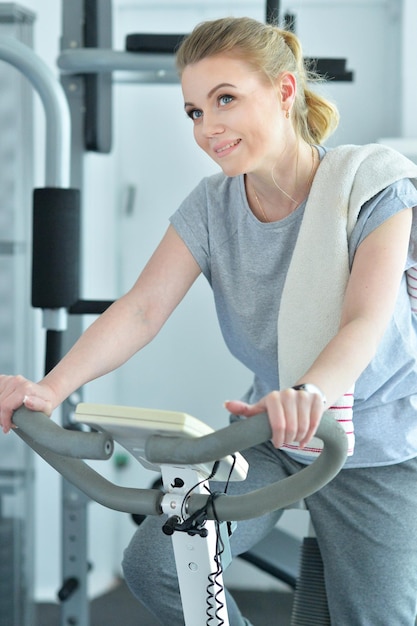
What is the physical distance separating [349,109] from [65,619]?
81.0 inches

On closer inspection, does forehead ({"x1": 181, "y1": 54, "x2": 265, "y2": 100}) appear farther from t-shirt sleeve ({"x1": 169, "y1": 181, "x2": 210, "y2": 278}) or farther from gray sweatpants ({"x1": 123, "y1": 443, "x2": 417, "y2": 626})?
gray sweatpants ({"x1": 123, "y1": 443, "x2": 417, "y2": 626})

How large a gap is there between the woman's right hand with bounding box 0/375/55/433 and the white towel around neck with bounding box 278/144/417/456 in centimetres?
43

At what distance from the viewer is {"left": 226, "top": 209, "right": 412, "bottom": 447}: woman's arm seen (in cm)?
107

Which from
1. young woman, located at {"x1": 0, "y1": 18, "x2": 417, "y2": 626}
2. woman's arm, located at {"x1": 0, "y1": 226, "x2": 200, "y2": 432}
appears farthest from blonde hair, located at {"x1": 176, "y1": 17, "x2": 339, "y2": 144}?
woman's arm, located at {"x1": 0, "y1": 226, "x2": 200, "y2": 432}

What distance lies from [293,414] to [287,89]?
0.73 m

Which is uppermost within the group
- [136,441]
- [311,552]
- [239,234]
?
[239,234]

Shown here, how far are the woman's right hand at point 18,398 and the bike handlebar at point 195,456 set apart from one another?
0.04 feet

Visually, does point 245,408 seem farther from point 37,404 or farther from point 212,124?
point 212,124

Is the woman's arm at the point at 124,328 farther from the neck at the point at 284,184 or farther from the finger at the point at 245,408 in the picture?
the finger at the point at 245,408

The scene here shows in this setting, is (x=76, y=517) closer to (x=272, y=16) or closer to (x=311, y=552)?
(x=311, y=552)

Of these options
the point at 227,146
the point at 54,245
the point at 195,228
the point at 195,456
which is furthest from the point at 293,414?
the point at 54,245

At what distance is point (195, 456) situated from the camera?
1.11m

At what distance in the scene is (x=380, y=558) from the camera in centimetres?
157

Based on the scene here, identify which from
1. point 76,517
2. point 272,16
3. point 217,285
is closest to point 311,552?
point 217,285
